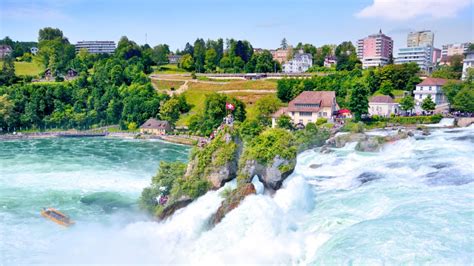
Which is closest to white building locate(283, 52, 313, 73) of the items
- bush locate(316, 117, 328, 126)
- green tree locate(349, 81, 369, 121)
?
green tree locate(349, 81, 369, 121)

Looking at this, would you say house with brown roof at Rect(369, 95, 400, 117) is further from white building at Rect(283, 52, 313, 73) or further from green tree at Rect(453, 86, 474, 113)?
white building at Rect(283, 52, 313, 73)

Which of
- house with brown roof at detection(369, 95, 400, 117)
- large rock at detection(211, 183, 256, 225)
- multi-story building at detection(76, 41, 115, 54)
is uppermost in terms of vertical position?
multi-story building at detection(76, 41, 115, 54)

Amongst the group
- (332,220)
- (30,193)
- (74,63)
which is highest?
(74,63)

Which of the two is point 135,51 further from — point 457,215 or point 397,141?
point 457,215

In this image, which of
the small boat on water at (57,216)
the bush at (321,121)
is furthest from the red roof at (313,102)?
the small boat on water at (57,216)

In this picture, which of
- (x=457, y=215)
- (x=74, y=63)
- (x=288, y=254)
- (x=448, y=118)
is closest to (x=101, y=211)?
(x=288, y=254)

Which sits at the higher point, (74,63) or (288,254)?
(74,63)
